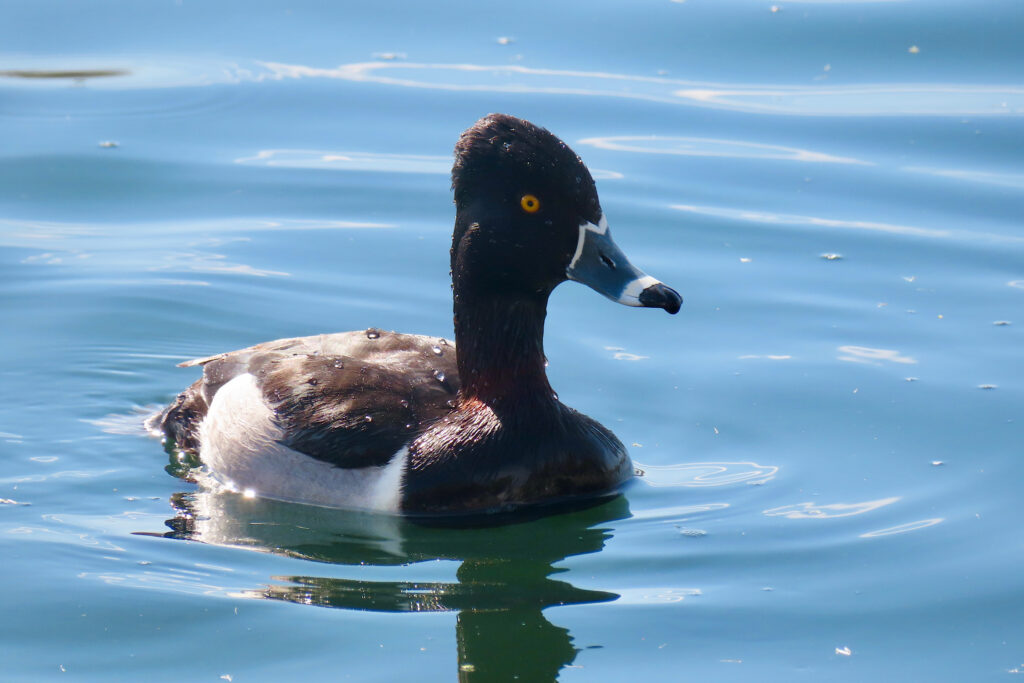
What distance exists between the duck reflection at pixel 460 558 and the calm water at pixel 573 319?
0.02 metres

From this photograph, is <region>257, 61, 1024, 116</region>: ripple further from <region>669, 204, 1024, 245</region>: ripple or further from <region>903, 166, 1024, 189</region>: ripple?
<region>669, 204, 1024, 245</region>: ripple

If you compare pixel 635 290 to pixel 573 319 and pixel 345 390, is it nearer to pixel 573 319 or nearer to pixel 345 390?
pixel 345 390

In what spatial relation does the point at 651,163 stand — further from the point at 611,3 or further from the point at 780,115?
the point at 611,3

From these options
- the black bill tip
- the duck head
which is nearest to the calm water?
the black bill tip

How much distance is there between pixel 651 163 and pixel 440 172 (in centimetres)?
172

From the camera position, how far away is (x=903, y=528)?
6.84 meters

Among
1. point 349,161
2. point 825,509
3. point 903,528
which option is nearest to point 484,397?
point 825,509

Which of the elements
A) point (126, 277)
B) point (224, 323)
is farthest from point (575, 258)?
point (126, 277)

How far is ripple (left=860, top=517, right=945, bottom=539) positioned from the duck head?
1.35 meters

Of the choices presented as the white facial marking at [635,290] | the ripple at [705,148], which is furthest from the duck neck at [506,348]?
the ripple at [705,148]

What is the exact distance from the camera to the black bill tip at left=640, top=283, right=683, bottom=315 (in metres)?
6.94

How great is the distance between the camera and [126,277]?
402 inches

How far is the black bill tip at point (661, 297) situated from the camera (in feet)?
22.8

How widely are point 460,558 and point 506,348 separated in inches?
44.8
